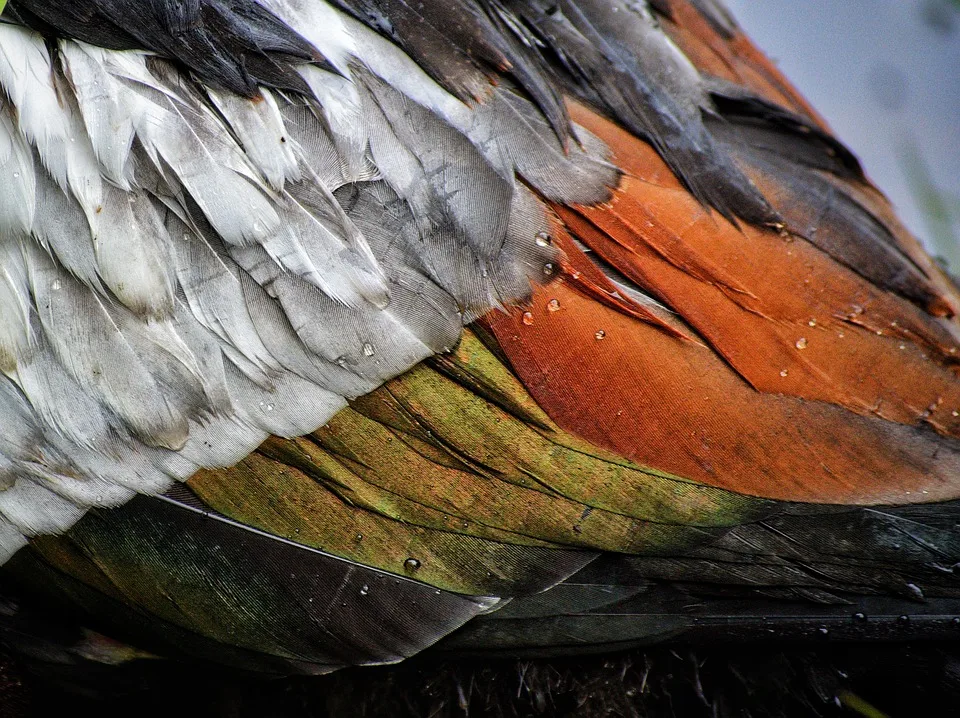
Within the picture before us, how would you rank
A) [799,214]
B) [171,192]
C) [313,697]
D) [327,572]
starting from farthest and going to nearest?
[313,697] < [799,214] < [327,572] < [171,192]

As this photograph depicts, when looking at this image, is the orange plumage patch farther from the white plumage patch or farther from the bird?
the white plumage patch

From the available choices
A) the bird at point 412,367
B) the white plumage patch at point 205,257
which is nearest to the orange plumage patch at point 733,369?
the bird at point 412,367

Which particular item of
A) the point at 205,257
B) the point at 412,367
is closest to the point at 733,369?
the point at 412,367

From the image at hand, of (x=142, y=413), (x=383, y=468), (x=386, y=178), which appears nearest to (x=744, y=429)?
(x=383, y=468)

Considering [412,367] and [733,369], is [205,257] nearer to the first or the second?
[412,367]

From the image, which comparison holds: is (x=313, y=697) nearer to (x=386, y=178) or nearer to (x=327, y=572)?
(x=327, y=572)

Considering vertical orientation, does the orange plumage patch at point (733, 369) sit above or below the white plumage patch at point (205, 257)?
above

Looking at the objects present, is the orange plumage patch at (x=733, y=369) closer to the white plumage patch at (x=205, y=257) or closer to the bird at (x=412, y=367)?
the bird at (x=412, y=367)
